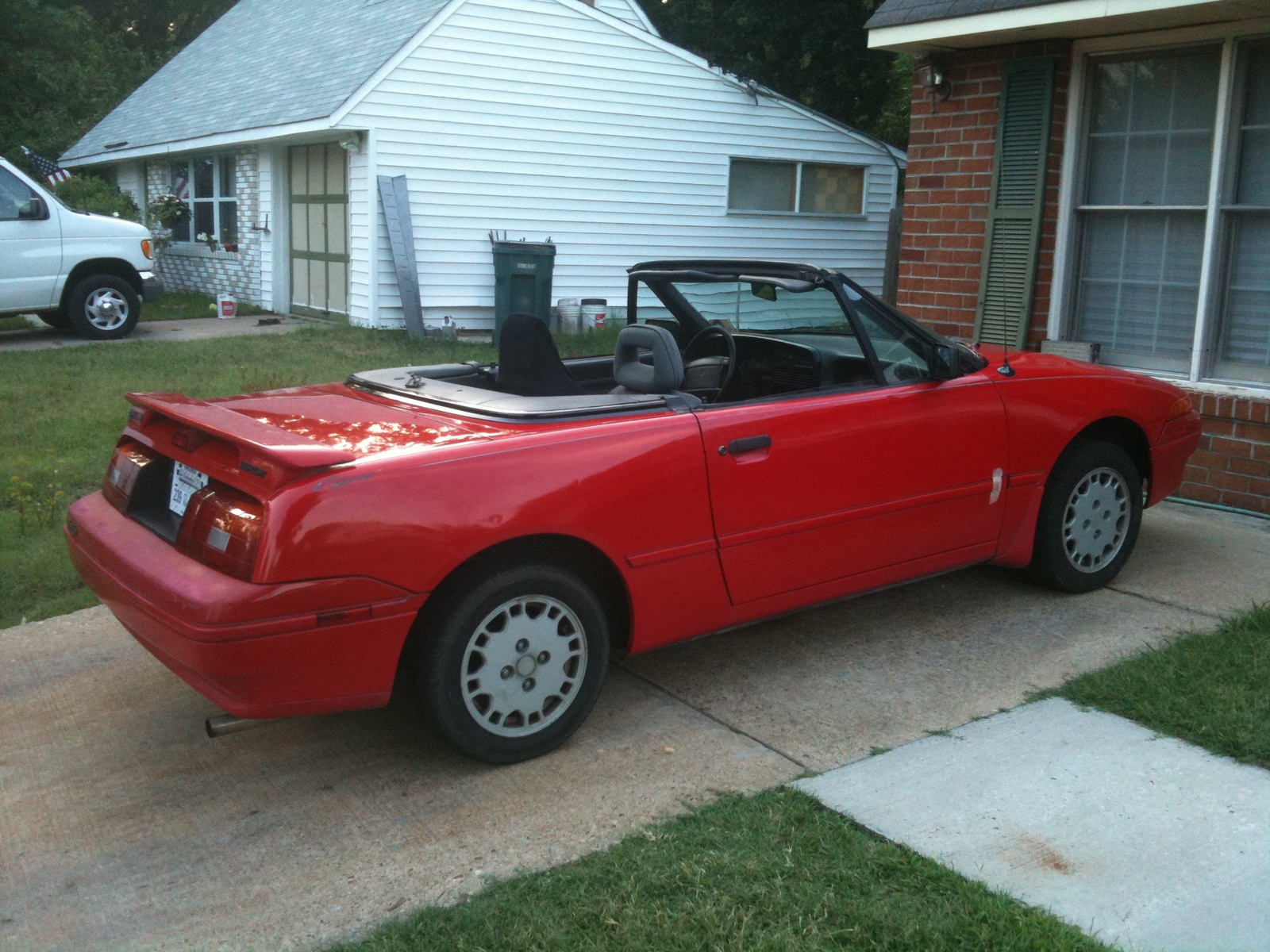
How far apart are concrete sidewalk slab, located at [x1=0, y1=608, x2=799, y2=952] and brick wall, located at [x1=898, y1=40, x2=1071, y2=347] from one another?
464 centimetres

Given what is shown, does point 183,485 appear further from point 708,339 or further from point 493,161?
point 493,161

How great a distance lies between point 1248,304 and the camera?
6.79 m

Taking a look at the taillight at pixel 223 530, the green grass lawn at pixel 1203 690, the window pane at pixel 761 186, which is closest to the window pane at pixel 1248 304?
the green grass lawn at pixel 1203 690

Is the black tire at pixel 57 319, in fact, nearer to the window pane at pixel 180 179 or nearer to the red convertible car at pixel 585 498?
the window pane at pixel 180 179

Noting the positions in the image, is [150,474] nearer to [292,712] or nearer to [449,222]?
[292,712]

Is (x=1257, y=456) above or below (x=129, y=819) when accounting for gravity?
above

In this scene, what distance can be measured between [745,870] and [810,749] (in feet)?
2.76

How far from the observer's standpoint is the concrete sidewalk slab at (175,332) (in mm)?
12977

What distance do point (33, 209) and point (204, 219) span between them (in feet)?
22.5

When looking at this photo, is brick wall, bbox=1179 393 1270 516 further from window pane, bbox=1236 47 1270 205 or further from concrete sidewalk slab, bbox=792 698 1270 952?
concrete sidewalk slab, bbox=792 698 1270 952

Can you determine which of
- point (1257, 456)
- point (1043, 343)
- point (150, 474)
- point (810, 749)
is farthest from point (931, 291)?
point (150, 474)

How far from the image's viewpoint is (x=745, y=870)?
3.01 m

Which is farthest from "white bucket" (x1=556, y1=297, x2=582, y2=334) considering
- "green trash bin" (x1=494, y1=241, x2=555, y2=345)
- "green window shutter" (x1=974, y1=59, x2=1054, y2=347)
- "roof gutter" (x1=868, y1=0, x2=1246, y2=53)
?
"green window shutter" (x1=974, y1=59, x2=1054, y2=347)

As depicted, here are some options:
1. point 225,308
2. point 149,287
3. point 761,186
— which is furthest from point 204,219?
point 761,186
